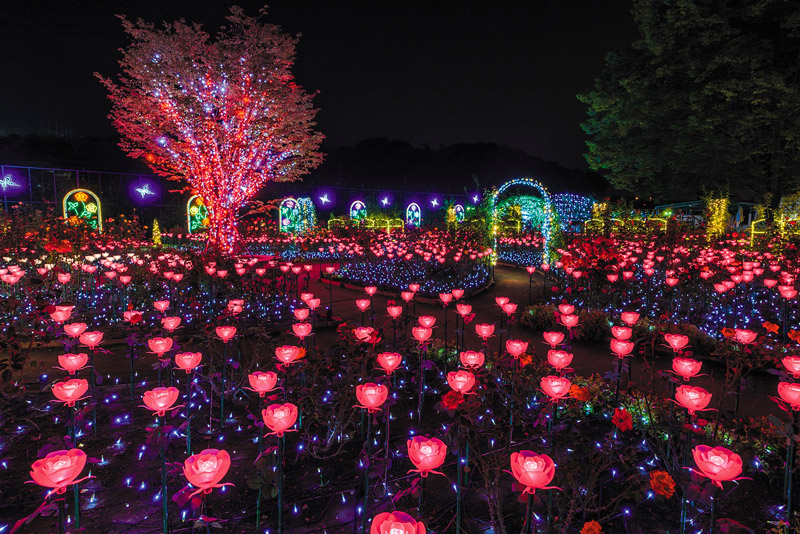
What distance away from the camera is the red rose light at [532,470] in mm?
1449

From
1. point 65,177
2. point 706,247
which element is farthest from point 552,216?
point 65,177

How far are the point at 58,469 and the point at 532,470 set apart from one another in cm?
172

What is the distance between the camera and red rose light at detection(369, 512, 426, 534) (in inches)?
50.9

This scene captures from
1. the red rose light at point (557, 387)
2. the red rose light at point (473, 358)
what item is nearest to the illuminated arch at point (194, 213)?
the red rose light at point (473, 358)

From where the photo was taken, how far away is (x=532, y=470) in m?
1.51

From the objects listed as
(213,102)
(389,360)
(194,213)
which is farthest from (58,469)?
(194,213)

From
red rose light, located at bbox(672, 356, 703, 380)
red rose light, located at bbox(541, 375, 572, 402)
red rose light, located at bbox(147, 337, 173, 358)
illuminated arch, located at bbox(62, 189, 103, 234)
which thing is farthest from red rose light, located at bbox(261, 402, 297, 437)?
illuminated arch, located at bbox(62, 189, 103, 234)

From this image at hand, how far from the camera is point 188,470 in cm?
154

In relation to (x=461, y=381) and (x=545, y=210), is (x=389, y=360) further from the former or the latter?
(x=545, y=210)

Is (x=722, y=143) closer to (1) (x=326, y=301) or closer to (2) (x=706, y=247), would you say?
(2) (x=706, y=247)

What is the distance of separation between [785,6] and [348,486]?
20348mm

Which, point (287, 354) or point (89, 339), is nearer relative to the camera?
point (287, 354)

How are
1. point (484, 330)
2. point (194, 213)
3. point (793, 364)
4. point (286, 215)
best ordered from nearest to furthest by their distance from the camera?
point (793, 364) < point (484, 330) < point (194, 213) < point (286, 215)

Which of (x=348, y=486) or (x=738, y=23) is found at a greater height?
(x=738, y=23)
